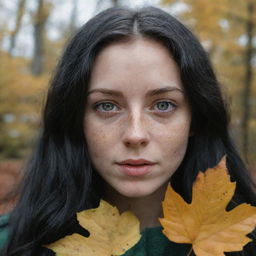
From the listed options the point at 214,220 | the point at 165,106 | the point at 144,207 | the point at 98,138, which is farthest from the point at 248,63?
the point at 214,220

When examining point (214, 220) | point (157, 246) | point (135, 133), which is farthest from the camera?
point (157, 246)

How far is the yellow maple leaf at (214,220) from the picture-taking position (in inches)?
24.4

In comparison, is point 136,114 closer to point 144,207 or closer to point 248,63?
point 144,207

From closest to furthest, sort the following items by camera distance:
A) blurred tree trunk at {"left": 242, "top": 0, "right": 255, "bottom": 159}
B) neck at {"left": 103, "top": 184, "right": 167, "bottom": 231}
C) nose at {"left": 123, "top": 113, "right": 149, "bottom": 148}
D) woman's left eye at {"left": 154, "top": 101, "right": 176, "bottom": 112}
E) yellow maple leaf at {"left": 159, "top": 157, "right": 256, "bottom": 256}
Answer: yellow maple leaf at {"left": 159, "top": 157, "right": 256, "bottom": 256}, nose at {"left": 123, "top": 113, "right": 149, "bottom": 148}, woman's left eye at {"left": 154, "top": 101, "right": 176, "bottom": 112}, neck at {"left": 103, "top": 184, "right": 167, "bottom": 231}, blurred tree trunk at {"left": 242, "top": 0, "right": 255, "bottom": 159}

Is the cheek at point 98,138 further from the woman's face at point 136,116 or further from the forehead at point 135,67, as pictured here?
the forehead at point 135,67

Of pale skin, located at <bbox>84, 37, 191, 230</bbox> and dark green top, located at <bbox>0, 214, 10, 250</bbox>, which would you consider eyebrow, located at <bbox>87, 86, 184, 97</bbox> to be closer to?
pale skin, located at <bbox>84, 37, 191, 230</bbox>

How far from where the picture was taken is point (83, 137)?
4.13 feet

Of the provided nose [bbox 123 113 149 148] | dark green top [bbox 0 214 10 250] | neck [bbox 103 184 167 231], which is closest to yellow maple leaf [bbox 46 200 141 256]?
nose [bbox 123 113 149 148]

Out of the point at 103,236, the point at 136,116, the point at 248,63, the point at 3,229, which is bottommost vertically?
the point at 3,229

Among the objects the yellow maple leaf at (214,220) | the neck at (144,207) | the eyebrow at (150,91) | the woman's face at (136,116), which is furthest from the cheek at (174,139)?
the yellow maple leaf at (214,220)

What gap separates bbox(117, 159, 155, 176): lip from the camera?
1007 mm

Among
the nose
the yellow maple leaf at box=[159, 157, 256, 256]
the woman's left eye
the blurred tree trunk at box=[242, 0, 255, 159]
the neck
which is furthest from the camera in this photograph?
the blurred tree trunk at box=[242, 0, 255, 159]

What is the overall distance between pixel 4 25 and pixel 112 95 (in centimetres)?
679

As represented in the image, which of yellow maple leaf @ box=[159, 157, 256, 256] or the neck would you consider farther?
the neck
